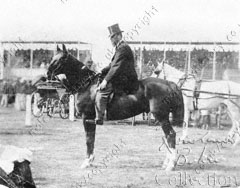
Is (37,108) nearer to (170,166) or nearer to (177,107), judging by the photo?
(177,107)

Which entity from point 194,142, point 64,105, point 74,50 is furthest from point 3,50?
point 194,142

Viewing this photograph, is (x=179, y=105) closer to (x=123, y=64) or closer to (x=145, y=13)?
(x=123, y=64)

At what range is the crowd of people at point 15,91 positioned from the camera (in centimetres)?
473

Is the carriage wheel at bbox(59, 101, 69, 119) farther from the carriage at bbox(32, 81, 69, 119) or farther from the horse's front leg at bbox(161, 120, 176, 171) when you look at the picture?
the horse's front leg at bbox(161, 120, 176, 171)

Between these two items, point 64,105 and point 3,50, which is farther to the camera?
point 64,105

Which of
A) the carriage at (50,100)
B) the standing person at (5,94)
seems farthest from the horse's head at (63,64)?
the standing person at (5,94)

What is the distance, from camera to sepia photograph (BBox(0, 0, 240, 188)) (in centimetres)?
355

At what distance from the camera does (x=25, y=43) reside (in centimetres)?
381

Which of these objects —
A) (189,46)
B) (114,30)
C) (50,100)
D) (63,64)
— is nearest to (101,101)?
(63,64)

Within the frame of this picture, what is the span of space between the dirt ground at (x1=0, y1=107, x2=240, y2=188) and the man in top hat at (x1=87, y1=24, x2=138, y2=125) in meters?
0.21

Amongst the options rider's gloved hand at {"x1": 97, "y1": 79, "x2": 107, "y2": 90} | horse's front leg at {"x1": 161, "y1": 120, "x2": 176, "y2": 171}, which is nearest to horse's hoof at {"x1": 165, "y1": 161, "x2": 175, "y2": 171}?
horse's front leg at {"x1": 161, "y1": 120, "x2": 176, "y2": 171}

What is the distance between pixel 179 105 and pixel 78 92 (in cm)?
91

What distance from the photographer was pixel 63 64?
3.69 metres

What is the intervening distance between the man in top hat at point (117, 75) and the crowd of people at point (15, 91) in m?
1.13
